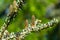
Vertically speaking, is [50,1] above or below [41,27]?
above

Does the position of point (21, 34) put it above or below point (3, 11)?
below

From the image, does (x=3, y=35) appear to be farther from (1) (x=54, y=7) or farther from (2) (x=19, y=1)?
(1) (x=54, y=7)

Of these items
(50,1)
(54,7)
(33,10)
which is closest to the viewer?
(33,10)

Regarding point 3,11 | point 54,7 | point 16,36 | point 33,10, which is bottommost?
point 16,36

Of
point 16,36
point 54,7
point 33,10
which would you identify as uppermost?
point 54,7

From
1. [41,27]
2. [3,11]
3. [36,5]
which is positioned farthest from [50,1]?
[41,27]

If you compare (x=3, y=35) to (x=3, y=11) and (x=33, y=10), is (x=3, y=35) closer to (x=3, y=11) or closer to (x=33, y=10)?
(x=33, y=10)

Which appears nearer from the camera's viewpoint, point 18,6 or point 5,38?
point 18,6

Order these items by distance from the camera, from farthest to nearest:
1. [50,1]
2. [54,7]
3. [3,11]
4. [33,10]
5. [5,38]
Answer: [54,7] → [3,11] → [50,1] → [33,10] → [5,38]

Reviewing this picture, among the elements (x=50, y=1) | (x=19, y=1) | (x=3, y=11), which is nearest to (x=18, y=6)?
(x=19, y=1)
